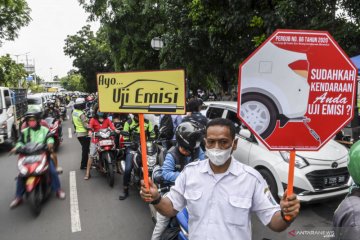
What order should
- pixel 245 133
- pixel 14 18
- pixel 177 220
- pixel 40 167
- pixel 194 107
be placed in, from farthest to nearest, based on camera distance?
1. pixel 14 18
2. pixel 194 107
3. pixel 245 133
4. pixel 40 167
5. pixel 177 220

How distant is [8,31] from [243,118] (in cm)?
2454

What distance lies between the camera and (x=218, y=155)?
76.7 inches

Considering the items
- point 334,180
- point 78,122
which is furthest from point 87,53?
point 334,180

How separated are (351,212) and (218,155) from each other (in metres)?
0.77

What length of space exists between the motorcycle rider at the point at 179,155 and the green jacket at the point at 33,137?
282cm

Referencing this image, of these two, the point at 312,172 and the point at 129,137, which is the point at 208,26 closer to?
the point at 129,137

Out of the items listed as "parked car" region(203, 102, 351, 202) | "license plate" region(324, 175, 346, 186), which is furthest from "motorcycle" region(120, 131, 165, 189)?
"license plate" region(324, 175, 346, 186)

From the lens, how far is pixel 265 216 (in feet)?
6.15

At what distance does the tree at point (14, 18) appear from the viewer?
69.5 feet

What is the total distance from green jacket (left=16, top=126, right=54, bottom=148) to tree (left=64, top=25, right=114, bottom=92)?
27750 mm

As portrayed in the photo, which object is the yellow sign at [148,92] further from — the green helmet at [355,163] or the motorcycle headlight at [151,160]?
the motorcycle headlight at [151,160]

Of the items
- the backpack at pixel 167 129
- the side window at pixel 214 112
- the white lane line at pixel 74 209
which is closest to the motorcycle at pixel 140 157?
the backpack at pixel 167 129

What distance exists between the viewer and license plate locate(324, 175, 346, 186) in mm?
4534

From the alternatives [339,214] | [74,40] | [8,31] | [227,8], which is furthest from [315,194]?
[74,40]
